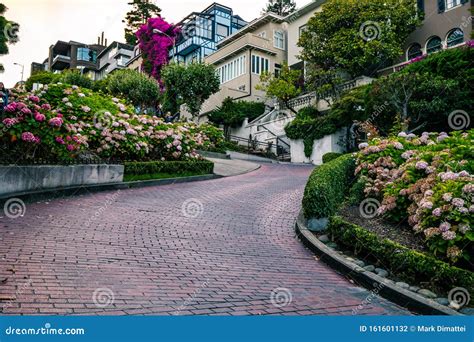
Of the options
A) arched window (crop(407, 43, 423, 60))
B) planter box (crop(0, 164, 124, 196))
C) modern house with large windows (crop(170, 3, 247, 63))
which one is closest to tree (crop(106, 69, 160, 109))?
modern house with large windows (crop(170, 3, 247, 63))

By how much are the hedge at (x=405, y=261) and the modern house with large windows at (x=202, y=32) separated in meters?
44.5

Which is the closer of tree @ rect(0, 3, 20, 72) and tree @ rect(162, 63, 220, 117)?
tree @ rect(0, 3, 20, 72)

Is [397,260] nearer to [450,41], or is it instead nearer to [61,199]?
[61,199]

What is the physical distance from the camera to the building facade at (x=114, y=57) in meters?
70.4

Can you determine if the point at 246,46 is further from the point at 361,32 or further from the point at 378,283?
the point at 378,283

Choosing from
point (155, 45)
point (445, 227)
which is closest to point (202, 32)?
point (155, 45)

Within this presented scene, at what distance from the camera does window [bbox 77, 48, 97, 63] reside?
8338cm

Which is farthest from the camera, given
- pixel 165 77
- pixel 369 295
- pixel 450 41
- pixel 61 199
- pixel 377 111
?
pixel 165 77

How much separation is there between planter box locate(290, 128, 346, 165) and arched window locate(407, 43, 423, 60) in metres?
10.6

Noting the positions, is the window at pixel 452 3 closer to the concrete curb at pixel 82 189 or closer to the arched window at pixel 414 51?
the arched window at pixel 414 51

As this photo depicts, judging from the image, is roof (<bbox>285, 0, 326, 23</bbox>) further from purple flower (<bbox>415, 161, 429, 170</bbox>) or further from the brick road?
purple flower (<bbox>415, 161, 429, 170</bbox>)

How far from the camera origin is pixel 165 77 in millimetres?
33281

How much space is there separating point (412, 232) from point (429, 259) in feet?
6.78

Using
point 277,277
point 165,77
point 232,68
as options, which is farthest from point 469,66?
point 232,68
